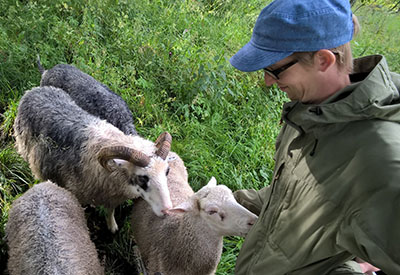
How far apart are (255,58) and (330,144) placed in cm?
55

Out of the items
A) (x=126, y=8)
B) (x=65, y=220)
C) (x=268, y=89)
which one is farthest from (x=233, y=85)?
(x=65, y=220)

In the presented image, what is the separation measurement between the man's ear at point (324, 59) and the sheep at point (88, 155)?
1.90 m

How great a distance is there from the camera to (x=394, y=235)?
1164 mm

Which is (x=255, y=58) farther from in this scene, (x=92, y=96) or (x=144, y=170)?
(x=92, y=96)

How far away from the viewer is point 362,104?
1.29m

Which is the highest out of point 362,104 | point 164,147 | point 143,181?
point 362,104

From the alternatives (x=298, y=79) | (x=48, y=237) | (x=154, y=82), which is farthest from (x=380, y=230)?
(x=154, y=82)

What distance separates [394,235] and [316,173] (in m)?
0.41

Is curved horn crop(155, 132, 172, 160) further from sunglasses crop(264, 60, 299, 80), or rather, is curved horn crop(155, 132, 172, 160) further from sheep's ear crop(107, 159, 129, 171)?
sunglasses crop(264, 60, 299, 80)

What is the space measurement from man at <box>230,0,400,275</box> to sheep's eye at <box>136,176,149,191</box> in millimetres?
1556

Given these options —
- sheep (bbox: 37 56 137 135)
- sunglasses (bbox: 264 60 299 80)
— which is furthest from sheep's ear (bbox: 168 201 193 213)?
sheep (bbox: 37 56 137 135)

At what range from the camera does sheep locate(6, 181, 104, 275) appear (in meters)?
2.29

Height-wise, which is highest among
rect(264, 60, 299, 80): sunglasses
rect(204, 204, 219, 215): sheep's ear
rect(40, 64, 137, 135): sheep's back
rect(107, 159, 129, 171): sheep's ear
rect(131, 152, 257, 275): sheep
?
rect(264, 60, 299, 80): sunglasses

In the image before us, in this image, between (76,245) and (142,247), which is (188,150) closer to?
(142,247)
